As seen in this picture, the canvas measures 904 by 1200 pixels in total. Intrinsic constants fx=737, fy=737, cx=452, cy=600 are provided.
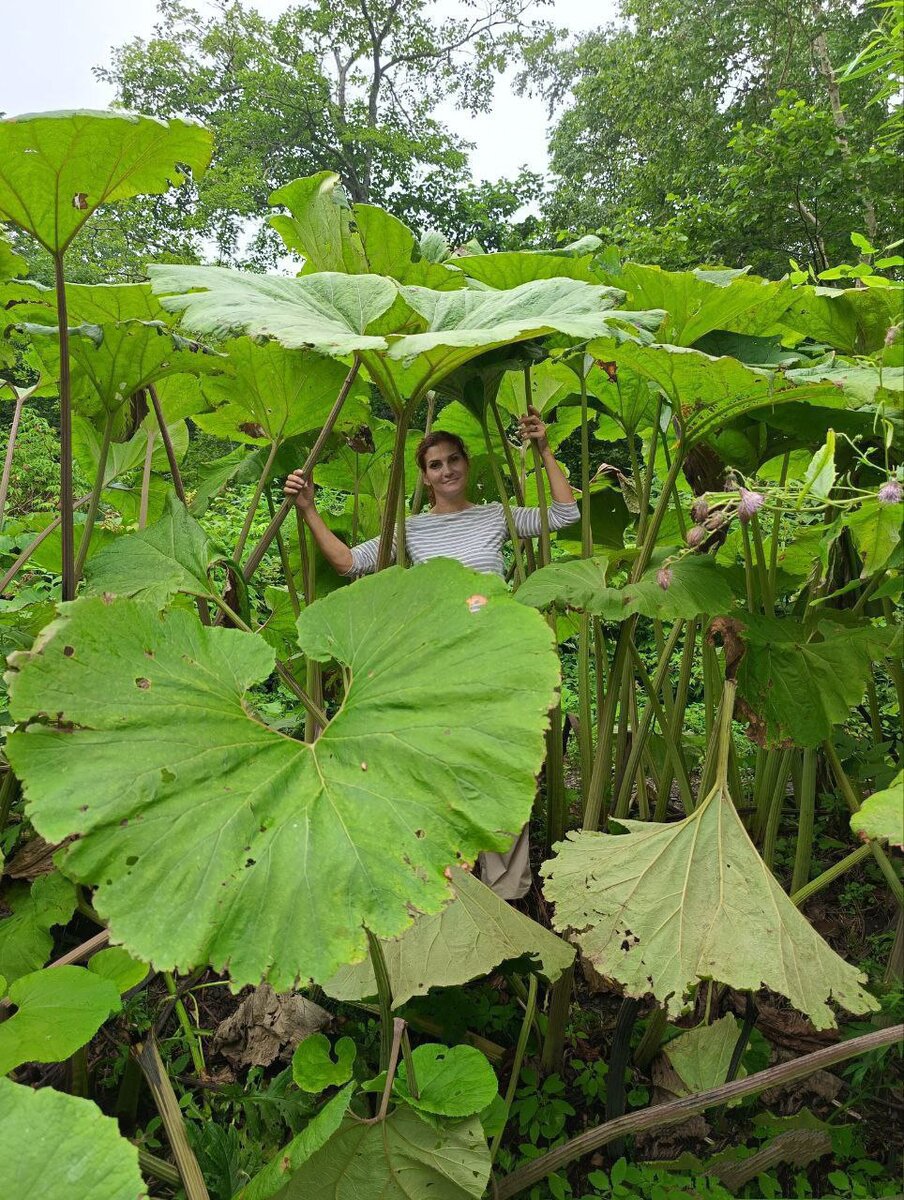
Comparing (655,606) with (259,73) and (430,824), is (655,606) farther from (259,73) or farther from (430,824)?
(259,73)

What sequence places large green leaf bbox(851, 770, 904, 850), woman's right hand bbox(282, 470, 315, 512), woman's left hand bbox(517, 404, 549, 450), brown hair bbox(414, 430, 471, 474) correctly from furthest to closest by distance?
brown hair bbox(414, 430, 471, 474), woman's left hand bbox(517, 404, 549, 450), woman's right hand bbox(282, 470, 315, 512), large green leaf bbox(851, 770, 904, 850)

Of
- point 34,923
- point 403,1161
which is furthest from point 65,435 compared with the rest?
point 403,1161

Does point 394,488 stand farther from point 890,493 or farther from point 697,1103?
point 697,1103

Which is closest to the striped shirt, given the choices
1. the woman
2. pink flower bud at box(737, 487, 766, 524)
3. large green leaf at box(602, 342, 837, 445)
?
the woman

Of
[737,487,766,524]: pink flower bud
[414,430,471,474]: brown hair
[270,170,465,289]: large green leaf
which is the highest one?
[270,170,465,289]: large green leaf

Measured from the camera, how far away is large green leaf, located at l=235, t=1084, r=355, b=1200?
0.82 m

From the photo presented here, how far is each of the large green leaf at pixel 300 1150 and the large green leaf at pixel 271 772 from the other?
11.2 inches

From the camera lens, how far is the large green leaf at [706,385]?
1.05m

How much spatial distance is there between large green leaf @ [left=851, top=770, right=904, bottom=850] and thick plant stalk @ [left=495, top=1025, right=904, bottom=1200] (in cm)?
28

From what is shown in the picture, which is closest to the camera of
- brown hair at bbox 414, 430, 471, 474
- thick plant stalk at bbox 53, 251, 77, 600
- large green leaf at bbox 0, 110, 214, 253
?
large green leaf at bbox 0, 110, 214, 253

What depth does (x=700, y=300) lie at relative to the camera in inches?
47.5

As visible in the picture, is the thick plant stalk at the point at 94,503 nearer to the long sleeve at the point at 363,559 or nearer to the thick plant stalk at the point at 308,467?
the thick plant stalk at the point at 308,467

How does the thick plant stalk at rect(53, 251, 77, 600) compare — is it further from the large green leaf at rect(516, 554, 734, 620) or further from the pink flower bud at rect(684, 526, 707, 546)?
the pink flower bud at rect(684, 526, 707, 546)

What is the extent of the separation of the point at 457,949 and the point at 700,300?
1.06 m
